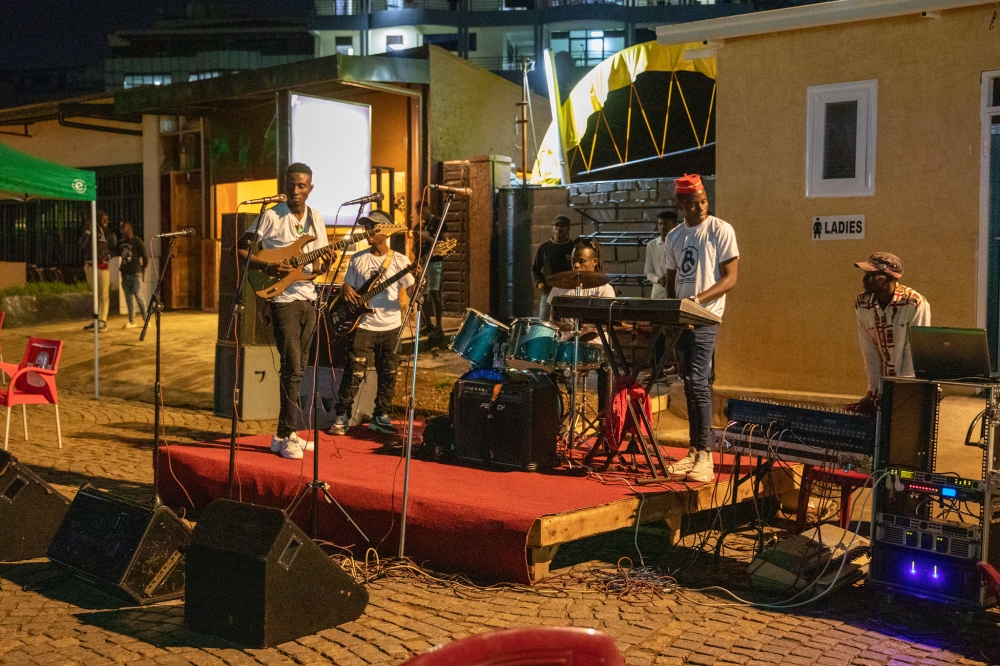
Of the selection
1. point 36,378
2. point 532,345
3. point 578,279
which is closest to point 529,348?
point 532,345

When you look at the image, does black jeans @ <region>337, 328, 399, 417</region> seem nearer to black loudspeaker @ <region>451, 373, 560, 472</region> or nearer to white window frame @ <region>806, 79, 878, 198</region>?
black loudspeaker @ <region>451, 373, 560, 472</region>

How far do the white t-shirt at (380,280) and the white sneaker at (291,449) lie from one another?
1.63m

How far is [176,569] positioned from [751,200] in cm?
653

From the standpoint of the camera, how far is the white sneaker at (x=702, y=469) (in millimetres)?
6480

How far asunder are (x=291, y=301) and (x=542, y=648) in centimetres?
538

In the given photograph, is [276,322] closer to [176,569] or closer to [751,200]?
[176,569]

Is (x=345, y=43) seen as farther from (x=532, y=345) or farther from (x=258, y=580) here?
(x=258, y=580)

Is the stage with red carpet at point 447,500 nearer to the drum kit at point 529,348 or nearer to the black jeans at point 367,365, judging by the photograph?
the drum kit at point 529,348

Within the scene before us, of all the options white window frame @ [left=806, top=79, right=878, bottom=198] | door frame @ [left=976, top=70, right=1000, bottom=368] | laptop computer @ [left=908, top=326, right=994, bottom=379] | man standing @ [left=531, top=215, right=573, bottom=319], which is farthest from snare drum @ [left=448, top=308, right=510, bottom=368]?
door frame @ [left=976, top=70, right=1000, bottom=368]

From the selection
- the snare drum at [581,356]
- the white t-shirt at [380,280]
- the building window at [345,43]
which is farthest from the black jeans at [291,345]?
the building window at [345,43]

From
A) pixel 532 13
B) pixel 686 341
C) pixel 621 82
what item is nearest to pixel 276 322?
pixel 686 341

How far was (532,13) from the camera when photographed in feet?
152

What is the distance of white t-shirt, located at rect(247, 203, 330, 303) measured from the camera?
284 inches

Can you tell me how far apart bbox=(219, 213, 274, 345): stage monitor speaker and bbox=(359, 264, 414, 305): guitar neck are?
251cm
